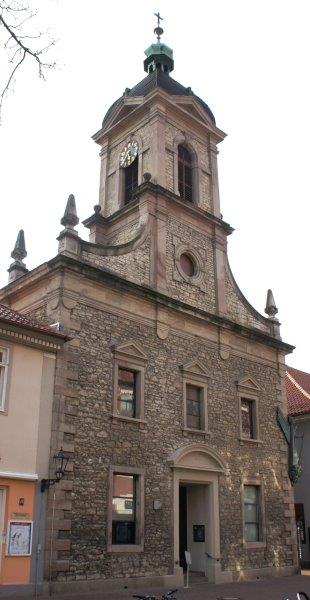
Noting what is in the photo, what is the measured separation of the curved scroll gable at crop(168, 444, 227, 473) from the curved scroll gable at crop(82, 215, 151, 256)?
6.53 meters

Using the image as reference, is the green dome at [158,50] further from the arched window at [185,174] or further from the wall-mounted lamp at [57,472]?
the wall-mounted lamp at [57,472]

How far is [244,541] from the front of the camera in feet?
67.8

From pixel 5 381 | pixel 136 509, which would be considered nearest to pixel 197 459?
pixel 136 509

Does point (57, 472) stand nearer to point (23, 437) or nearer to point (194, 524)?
point (23, 437)

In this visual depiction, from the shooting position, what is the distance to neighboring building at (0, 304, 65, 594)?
Result: 1399cm

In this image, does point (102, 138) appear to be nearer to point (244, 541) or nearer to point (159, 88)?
point (159, 88)

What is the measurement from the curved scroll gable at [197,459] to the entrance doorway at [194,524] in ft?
2.65

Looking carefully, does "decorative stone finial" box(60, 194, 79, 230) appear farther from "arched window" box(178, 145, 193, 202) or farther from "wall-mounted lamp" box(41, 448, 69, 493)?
"wall-mounted lamp" box(41, 448, 69, 493)

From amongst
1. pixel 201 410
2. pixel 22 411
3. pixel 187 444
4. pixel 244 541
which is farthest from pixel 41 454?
pixel 244 541

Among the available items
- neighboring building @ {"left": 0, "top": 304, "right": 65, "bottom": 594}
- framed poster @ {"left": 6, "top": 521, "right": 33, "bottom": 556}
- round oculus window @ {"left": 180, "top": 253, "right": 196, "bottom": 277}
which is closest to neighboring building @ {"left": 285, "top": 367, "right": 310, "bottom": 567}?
round oculus window @ {"left": 180, "top": 253, "right": 196, "bottom": 277}

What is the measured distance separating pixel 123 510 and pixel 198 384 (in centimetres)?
520

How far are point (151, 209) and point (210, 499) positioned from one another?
394 inches

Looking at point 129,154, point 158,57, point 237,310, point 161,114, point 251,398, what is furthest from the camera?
point 158,57

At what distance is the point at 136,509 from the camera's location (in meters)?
17.4
